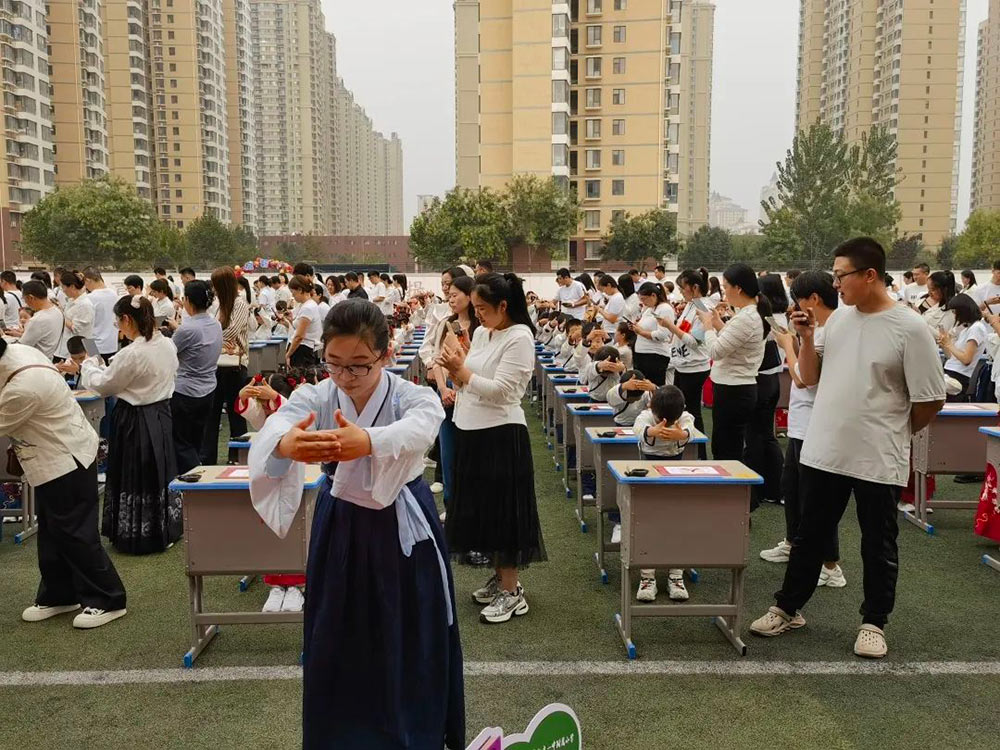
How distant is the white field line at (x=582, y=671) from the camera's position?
334cm

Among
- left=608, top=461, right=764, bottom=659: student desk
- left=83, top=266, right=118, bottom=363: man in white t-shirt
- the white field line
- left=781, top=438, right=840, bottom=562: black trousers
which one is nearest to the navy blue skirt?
the white field line

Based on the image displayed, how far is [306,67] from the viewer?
90.2 meters

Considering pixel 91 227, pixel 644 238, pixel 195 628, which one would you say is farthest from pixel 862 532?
pixel 91 227

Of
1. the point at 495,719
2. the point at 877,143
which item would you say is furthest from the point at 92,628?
the point at 877,143

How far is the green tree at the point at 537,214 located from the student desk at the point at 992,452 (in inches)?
1264

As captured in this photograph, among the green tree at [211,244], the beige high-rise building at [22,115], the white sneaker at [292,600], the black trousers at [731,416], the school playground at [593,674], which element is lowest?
the school playground at [593,674]

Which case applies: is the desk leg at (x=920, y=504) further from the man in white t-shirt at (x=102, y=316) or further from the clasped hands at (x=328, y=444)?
the man in white t-shirt at (x=102, y=316)

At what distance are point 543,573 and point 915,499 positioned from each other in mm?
2722

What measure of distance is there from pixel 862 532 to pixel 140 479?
12.9ft

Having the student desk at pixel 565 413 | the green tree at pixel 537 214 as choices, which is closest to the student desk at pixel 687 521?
the student desk at pixel 565 413

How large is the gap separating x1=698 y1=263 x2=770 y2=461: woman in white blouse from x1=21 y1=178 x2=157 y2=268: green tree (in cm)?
3375

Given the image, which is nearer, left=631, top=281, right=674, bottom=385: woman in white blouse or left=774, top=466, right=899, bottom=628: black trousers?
left=774, top=466, right=899, bottom=628: black trousers

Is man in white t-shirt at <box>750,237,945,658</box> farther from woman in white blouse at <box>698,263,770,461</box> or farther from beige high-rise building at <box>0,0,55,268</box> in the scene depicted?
beige high-rise building at <box>0,0,55,268</box>

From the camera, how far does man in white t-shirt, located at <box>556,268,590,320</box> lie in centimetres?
1120
